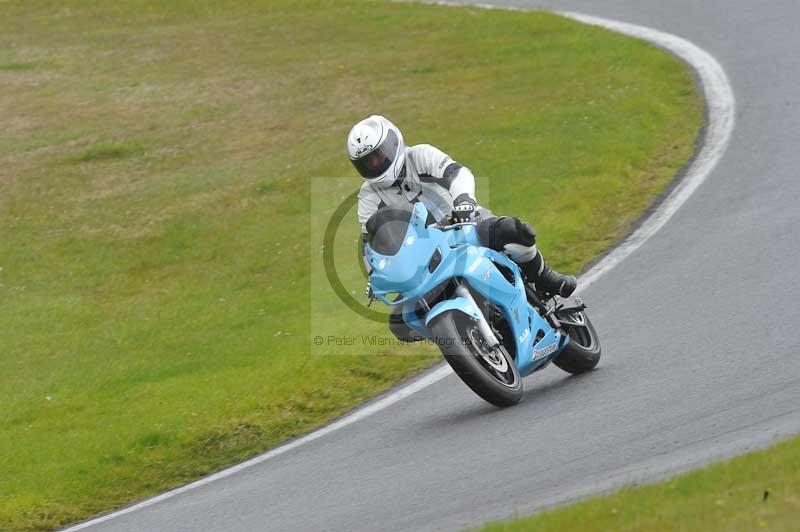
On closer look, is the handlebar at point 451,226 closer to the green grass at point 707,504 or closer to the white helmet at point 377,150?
the white helmet at point 377,150

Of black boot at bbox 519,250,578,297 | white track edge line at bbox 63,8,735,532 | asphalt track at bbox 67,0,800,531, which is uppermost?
black boot at bbox 519,250,578,297

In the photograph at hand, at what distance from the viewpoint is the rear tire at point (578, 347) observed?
31.2 ft

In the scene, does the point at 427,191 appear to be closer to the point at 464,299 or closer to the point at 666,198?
the point at 464,299

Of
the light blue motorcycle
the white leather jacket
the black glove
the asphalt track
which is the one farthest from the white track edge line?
the black glove

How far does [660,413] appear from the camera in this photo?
803 centimetres

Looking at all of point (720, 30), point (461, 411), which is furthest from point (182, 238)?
point (720, 30)

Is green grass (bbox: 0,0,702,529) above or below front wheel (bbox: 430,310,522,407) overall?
below

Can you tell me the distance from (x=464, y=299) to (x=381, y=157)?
3.96 feet

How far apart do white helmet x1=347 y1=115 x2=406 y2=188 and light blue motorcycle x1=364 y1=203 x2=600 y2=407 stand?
1.45 feet

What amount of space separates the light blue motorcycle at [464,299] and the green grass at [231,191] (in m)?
1.90

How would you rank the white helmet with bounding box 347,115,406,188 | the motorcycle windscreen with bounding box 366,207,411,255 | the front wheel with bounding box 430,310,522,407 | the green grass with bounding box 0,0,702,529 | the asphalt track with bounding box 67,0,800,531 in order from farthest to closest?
the green grass with bounding box 0,0,702,529
the white helmet with bounding box 347,115,406,188
the motorcycle windscreen with bounding box 366,207,411,255
the front wheel with bounding box 430,310,522,407
the asphalt track with bounding box 67,0,800,531

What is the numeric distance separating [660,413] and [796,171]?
6.95m

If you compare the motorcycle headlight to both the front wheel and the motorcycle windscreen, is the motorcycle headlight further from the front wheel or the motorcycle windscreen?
the front wheel

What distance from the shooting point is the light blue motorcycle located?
8.45m
